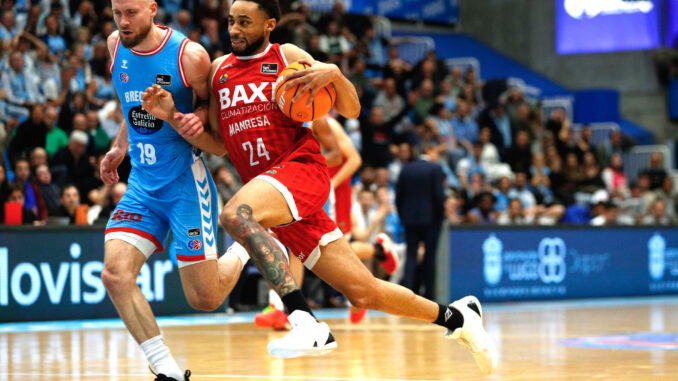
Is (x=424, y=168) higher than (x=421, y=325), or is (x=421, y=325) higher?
(x=424, y=168)

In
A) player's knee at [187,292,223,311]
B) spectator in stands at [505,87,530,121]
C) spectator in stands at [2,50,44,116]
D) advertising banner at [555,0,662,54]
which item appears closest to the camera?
player's knee at [187,292,223,311]

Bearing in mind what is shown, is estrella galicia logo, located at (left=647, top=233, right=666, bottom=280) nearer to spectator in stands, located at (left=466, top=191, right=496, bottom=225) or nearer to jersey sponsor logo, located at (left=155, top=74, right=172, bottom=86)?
spectator in stands, located at (left=466, top=191, right=496, bottom=225)

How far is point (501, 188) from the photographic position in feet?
57.9

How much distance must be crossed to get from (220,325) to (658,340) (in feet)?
14.6

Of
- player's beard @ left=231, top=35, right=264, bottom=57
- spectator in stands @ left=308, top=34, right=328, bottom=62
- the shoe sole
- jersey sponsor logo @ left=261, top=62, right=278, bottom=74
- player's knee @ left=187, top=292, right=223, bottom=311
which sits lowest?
the shoe sole

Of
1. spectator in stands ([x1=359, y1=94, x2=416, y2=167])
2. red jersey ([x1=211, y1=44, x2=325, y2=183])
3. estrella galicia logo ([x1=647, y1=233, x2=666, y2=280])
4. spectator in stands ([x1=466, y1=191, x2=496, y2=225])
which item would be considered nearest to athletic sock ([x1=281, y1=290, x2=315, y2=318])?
red jersey ([x1=211, y1=44, x2=325, y2=183])

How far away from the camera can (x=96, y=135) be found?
1388cm

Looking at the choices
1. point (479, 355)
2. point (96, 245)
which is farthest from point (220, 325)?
point (479, 355)

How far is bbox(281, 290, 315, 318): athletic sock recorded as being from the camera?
17.5 feet

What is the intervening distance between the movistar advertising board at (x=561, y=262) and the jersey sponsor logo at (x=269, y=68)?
28.9 ft

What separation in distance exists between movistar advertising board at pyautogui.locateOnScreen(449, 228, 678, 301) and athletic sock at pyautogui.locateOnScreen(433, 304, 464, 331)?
26.6 ft

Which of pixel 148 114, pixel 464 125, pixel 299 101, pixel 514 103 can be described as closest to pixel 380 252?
pixel 148 114

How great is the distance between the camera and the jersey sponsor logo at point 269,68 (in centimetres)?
598

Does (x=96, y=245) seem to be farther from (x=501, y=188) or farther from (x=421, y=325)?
(x=501, y=188)
